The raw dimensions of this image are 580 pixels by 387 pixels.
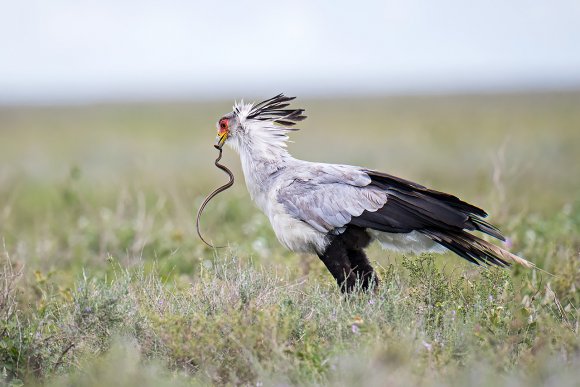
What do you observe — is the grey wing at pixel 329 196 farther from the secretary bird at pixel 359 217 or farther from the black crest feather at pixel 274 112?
the black crest feather at pixel 274 112

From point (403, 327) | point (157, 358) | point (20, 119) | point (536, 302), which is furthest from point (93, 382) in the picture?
point (20, 119)

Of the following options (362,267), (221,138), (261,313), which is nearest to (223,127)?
(221,138)

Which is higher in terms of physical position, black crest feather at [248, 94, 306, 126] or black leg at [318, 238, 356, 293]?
black crest feather at [248, 94, 306, 126]

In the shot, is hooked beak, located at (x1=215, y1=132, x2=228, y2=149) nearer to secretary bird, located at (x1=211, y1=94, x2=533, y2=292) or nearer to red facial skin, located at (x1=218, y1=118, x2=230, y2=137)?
red facial skin, located at (x1=218, y1=118, x2=230, y2=137)

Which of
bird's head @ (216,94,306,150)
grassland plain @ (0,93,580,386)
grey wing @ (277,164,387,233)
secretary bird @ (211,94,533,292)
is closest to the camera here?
grassland plain @ (0,93,580,386)

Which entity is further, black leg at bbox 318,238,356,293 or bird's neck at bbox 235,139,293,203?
bird's neck at bbox 235,139,293,203

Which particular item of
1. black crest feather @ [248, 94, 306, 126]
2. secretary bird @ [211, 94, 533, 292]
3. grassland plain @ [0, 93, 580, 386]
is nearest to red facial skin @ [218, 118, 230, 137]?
black crest feather @ [248, 94, 306, 126]

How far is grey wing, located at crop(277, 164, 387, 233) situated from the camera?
534 cm

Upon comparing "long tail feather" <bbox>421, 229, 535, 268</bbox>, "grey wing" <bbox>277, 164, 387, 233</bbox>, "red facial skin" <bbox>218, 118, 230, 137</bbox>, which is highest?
"red facial skin" <bbox>218, 118, 230, 137</bbox>

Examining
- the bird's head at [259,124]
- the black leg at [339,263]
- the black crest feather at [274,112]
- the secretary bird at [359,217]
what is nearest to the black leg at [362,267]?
the secretary bird at [359,217]

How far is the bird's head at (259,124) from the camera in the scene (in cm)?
598

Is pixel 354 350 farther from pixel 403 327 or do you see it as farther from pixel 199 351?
pixel 199 351

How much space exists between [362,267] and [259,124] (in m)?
1.43

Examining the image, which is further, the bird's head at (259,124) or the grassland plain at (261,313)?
the bird's head at (259,124)
